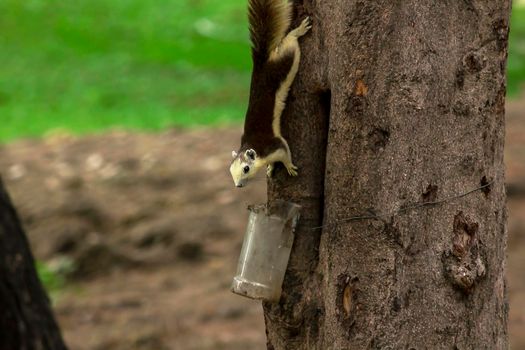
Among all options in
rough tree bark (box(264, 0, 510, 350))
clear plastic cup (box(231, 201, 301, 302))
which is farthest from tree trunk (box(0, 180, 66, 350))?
rough tree bark (box(264, 0, 510, 350))

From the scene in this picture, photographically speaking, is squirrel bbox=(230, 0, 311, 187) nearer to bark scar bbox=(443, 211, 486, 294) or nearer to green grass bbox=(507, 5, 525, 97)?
bark scar bbox=(443, 211, 486, 294)

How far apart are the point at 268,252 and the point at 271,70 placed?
496 millimetres

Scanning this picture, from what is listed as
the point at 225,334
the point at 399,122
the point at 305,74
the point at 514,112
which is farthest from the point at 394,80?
the point at 514,112

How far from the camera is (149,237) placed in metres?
7.61

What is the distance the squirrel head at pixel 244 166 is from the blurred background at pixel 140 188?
3.22 meters

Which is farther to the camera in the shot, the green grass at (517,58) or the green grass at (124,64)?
the green grass at (517,58)

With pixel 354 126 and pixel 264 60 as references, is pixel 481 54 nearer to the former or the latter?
pixel 354 126

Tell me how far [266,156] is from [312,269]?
0.34 m

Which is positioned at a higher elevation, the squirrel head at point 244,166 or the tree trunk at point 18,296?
the squirrel head at point 244,166

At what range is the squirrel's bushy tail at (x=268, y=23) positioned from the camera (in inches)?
114

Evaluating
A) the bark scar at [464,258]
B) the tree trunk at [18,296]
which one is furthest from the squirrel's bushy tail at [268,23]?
the tree trunk at [18,296]

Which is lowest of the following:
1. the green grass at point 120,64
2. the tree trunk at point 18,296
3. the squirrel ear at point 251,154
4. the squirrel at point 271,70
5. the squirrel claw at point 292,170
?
the tree trunk at point 18,296

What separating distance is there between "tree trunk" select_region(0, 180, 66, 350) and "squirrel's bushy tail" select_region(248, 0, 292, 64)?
223 centimetres

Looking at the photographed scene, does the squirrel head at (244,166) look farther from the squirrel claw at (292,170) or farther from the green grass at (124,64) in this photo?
the green grass at (124,64)
